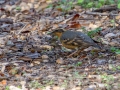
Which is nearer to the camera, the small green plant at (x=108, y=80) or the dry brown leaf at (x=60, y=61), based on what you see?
the small green plant at (x=108, y=80)

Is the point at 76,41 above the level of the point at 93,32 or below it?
above

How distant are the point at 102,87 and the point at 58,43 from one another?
2.95 meters

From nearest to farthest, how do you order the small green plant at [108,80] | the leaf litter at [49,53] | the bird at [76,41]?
the small green plant at [108,80] → the leaf litter at [49,53] → the bird at [76,41]

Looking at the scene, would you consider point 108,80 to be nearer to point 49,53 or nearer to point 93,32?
point 49,53

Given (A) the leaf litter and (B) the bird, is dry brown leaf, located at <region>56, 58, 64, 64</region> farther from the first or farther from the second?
(B) the bird

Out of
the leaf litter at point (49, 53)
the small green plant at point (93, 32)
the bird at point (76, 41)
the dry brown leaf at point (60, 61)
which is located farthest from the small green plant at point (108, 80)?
the small green plant at point (93, 32)

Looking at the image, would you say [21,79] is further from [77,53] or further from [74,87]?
[77,53]

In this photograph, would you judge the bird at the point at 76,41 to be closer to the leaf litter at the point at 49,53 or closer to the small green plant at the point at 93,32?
the leaf litter at the point at 49,53

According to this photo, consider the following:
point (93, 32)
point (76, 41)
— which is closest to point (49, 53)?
point (76, 41)

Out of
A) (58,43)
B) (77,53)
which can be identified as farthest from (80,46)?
(58,43)

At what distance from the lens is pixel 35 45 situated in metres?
9.27

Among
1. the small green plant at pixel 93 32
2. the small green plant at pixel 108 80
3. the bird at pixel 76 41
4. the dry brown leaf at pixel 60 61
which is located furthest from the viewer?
the small green plant at pixel 93 32

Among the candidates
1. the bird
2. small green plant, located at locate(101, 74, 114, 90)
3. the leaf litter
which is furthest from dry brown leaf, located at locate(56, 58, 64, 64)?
small green plant, located at locate(101, 74, 114, 90)

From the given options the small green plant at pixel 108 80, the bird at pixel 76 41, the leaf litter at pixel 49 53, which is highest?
the bird at pixel 76 41
